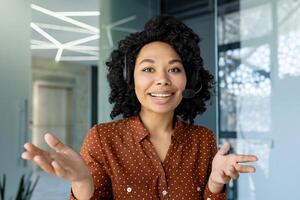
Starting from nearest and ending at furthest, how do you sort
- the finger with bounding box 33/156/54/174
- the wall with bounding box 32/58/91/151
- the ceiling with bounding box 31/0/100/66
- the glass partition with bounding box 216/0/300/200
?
the finger with bounding box 33/156/54/174 → the glass partition with bounding box 216/0/300/200 → the ceiling with bounding box 31/0/100/66 → the wall with bounding box 32/58/91/151

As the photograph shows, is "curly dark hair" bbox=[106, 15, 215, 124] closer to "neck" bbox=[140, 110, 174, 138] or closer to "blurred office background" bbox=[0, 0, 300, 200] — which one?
"neck" bbox=[140, 110, 174, 138]

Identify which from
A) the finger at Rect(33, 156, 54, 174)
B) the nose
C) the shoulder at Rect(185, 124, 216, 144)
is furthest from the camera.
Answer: the shoulder at Rect(185, 124, 216, 144)

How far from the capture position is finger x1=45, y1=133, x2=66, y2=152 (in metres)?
0.80

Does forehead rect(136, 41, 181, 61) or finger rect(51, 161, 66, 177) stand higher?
forehead rect(136, 41, 181, 61)

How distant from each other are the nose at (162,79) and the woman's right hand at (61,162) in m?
0.30

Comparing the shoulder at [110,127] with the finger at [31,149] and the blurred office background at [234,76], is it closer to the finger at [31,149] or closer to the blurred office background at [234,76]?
the finger at [31,149]

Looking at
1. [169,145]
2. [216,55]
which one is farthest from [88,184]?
[216,55]

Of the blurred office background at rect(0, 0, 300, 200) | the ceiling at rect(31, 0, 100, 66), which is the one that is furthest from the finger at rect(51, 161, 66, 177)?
the ceiling at rect(31, 0, 100, 66)

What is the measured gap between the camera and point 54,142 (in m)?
0.82

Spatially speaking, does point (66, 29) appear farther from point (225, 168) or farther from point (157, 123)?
point (225, 168)

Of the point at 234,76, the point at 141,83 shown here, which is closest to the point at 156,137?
the point at 141,83

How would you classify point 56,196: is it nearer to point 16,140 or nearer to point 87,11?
point 16,140

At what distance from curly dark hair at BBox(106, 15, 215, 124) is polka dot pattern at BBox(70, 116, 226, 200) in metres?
0.09

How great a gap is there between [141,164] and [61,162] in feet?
0.86
